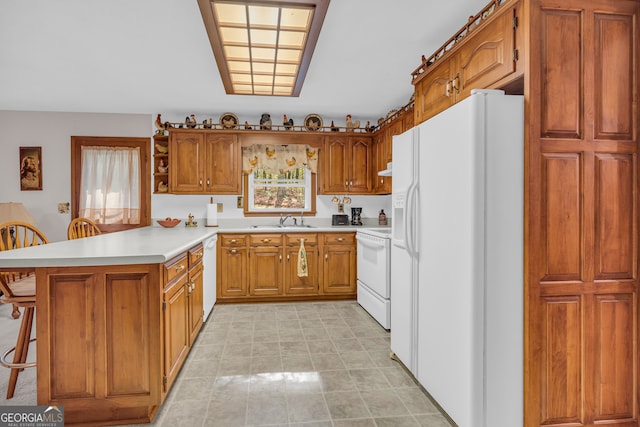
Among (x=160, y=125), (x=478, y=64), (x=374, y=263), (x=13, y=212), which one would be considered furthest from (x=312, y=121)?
(x=13, y=212)

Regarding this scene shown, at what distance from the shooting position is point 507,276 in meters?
1.64

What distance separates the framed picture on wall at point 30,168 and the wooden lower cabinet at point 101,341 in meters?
3.86

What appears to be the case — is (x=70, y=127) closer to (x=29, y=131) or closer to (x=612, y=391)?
(x=29, y=131)

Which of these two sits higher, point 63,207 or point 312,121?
point 312,121

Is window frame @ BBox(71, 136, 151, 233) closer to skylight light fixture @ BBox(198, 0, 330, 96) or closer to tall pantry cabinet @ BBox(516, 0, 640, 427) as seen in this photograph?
skylight light fixture @ BBox(198, 0, 330, 96)

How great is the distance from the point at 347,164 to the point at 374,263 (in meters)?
1.67

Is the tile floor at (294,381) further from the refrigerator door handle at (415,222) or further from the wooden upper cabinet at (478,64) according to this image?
the wooden upper cabinet at (478,64)

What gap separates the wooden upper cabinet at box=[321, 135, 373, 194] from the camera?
4.83 metres

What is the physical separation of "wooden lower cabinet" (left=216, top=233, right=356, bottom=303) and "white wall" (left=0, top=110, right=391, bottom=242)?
0.85 meters

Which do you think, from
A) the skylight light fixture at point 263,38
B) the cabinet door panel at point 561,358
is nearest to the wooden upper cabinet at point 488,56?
the skylight light fixture at point 263,38

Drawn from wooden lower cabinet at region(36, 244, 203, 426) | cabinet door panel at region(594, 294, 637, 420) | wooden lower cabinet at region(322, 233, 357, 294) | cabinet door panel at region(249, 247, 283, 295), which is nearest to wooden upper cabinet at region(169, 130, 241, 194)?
cabinet door panel at region(249, 247, 283, 295)

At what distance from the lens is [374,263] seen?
3.74 m

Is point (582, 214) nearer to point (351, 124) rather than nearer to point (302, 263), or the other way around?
point (302, 263)

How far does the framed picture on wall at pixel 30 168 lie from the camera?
4.68 meters
